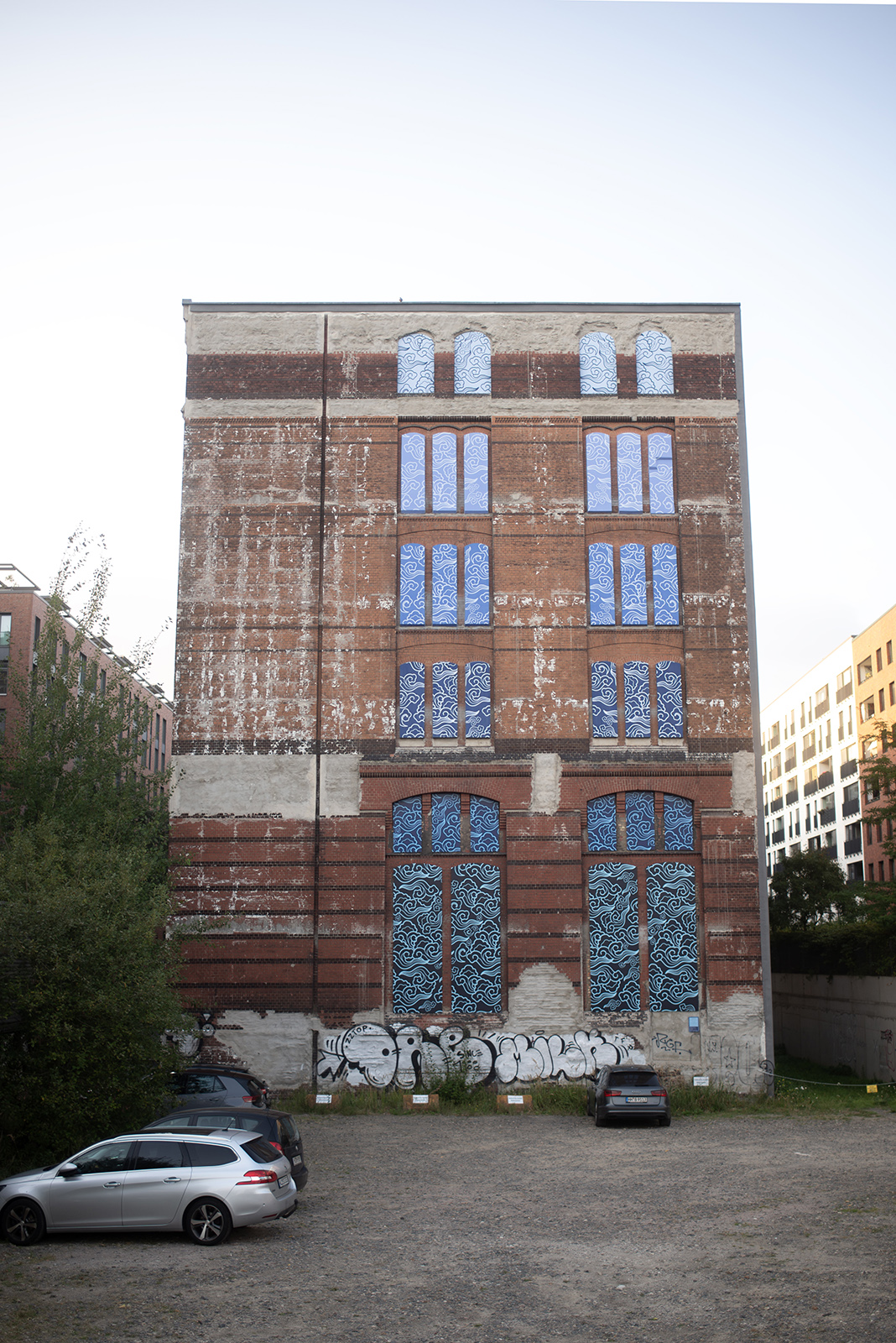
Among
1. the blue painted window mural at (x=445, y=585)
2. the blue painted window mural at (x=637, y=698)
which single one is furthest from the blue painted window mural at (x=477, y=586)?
the blue painted window mural at (x=637, y=698)

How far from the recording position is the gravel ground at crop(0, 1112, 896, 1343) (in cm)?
1035

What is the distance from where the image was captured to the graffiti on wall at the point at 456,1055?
27094mm

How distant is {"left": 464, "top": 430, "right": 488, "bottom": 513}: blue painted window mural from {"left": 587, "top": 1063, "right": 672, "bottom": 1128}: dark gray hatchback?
1417 cm

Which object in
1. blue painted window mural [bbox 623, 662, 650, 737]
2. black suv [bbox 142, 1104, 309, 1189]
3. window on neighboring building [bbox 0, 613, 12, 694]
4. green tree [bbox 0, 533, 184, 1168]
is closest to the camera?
black suv [bbox 142, 1104, 309, 1189]

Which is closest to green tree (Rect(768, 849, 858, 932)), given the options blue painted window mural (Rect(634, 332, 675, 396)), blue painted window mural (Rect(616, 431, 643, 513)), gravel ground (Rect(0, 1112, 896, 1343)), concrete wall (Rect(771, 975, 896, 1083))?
concrete wall (Rect(771, 975, 896, 1083))

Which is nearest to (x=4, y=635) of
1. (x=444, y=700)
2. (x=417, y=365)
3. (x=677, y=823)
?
(x=417, y=365)

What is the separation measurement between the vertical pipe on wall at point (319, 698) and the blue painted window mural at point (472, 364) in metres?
3.52

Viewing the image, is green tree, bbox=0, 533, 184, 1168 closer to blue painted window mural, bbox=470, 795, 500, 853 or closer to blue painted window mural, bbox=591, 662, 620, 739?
blue painted window mural, bbox=470, 795, 500, 853

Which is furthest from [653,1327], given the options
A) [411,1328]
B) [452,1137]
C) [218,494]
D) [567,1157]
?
[218,494]

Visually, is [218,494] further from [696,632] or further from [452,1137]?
[452,1137]

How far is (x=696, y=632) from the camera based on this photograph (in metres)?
29.4

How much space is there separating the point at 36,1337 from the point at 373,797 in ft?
61.0

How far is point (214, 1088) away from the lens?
2164cm

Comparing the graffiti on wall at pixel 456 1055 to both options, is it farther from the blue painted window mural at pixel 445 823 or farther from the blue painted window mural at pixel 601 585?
the blue painted window mural at pixel 601 585
